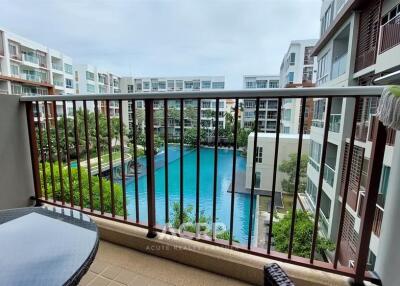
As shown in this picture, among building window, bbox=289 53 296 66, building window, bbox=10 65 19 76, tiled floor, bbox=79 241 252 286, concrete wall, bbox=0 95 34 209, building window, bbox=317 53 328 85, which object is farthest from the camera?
building window, bbox=10 65 19 76

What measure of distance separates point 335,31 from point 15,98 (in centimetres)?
910

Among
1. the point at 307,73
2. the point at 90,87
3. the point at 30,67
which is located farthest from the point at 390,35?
the point at 90,87

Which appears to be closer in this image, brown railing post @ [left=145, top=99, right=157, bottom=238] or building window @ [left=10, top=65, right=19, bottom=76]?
brown railing post @ [left=145, top=99, right=157, bottom=238]

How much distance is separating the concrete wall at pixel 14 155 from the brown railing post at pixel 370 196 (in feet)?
7.89

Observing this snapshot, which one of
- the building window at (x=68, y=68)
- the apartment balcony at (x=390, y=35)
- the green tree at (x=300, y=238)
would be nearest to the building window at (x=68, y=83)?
the building window at (x=68, y=68)

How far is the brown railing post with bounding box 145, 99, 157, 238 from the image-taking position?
1.33m

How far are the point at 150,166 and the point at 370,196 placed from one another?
116 centimetres

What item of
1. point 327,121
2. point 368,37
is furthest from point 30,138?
point 368,37

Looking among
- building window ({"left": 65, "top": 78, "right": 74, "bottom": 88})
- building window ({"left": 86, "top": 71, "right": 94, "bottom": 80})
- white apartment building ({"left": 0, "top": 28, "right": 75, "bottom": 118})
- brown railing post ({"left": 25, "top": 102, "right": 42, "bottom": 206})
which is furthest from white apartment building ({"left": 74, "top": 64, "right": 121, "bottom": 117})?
brown railing post ({"left": 25, "top": 102, "right": 42, "bottom": 206})

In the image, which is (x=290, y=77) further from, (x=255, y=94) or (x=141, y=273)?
(x=141, y=273)

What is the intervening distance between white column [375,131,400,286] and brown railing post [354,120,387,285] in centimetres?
5

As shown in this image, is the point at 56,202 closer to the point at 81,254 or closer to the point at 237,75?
the point at 81,254

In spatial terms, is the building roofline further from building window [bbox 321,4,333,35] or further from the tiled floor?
the tiled floor

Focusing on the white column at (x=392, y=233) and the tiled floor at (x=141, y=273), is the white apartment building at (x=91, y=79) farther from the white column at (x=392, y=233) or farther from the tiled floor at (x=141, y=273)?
the white column at (x=392, y=233)
